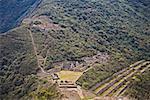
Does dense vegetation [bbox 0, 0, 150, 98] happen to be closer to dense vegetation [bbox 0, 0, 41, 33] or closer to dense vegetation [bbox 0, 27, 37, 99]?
dense vegetation [bbox 0, 27, 37, 99]

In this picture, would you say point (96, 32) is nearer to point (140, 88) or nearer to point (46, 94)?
point (140, 88)

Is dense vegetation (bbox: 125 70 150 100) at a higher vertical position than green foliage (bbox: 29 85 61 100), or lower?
lower

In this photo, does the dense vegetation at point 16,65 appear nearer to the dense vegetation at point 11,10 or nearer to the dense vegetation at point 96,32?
the dense vegetation at point 96,32

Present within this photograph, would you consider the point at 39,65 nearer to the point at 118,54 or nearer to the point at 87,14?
the point at 118,54

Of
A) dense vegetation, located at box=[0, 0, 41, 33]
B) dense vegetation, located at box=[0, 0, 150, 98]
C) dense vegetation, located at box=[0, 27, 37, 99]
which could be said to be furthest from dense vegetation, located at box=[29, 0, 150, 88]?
dense vegetation, located at box=[0, 0, 41, 33]

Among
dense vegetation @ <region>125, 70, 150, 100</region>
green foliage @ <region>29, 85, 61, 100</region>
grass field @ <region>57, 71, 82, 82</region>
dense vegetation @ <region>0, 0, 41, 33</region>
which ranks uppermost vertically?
green foliage @ <region>29, 85, 61, 100</region>

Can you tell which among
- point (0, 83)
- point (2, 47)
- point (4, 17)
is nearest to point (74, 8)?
point (2, 47)
